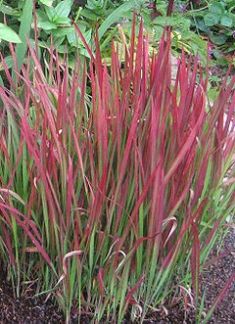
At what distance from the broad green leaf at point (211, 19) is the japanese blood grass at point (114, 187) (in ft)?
5.93

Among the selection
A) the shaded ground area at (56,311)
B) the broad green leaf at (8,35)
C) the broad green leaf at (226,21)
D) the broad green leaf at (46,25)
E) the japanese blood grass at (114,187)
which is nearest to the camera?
the japanese blood grass at (114,187)

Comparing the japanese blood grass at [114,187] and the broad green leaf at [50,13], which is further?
the broad green leaf at [50,13]

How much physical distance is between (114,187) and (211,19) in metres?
2.03

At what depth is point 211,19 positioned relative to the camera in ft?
10.4

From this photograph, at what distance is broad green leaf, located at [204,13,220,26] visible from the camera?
3.15m

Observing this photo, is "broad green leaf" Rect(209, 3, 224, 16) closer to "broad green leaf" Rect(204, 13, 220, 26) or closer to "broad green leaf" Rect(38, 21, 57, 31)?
"broad green leaf" Rect(204, 13, 220, 26)

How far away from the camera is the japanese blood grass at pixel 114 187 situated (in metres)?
1.29

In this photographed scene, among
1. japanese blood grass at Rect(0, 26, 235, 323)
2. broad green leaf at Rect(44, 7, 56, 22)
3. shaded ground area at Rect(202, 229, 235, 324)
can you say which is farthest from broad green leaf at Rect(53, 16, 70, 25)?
shaded ground area at Rect(202, 229, 235, 324)

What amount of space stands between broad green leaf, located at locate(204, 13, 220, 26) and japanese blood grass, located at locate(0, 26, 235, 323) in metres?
1.81

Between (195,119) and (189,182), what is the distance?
13cm

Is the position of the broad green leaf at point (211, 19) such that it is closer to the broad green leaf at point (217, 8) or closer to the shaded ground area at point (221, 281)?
the broad green leaf at point (217, 8)

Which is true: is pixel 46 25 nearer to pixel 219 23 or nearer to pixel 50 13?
pixel 50 13

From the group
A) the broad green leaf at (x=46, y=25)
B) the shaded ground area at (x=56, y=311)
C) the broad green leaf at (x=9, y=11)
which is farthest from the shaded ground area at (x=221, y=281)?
the broad green leaf at (x=9, y=11)

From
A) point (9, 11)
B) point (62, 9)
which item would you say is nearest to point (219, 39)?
point (62, 9)
